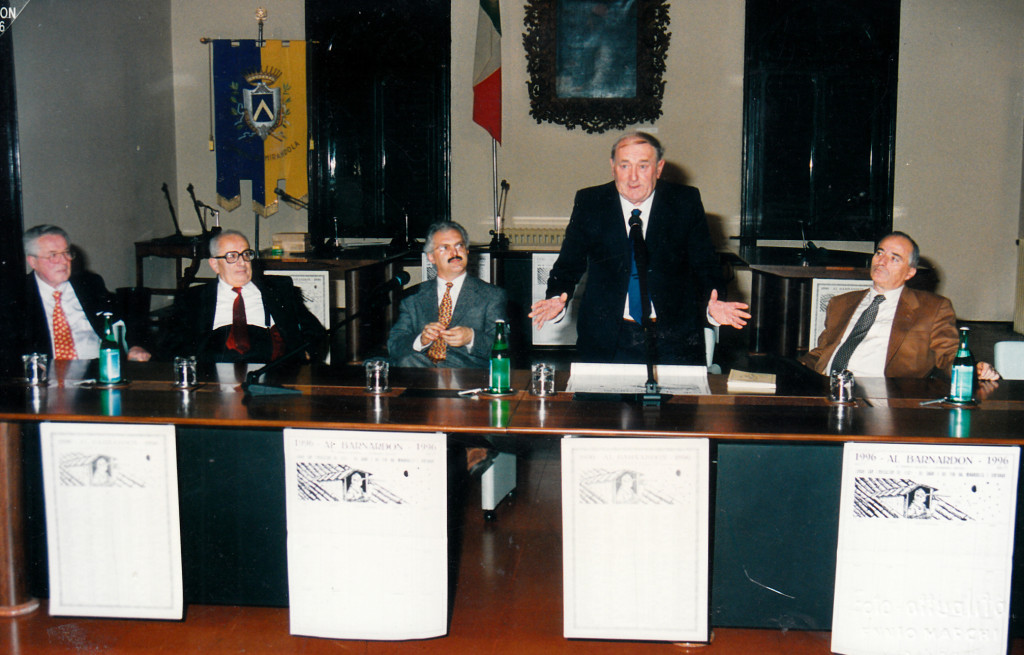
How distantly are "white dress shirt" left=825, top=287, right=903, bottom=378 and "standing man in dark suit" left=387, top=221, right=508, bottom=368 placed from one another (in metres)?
1.42

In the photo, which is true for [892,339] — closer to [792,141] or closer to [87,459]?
[87,459]

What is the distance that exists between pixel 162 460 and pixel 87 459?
8.6 inches

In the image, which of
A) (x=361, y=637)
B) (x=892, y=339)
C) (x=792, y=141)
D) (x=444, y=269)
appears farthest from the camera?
(x=792, y=141)

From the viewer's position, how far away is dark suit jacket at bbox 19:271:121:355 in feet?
12.3

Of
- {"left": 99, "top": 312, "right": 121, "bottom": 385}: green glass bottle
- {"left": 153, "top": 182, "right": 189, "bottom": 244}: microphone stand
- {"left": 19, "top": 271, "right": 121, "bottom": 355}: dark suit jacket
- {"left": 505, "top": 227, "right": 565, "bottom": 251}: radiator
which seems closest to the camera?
{"left": 99, "top": 312, "right": 121, "bottom": 385}: green glass bottle

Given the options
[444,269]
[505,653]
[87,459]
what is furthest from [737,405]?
[87,459]

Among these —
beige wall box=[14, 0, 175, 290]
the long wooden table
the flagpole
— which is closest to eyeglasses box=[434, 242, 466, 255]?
the long wooden table

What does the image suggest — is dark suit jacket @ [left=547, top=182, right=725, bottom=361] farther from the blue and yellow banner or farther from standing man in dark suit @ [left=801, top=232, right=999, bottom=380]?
the blue and yellow banner

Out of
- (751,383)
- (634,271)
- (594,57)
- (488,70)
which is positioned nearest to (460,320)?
(634,271)

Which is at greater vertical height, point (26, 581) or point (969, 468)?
point (969, 468)

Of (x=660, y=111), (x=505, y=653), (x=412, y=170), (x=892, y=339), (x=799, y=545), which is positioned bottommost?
(x=505, y=653)

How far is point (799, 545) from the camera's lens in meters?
2.57

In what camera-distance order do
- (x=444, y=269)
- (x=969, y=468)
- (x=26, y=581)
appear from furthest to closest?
(x=444, y=269), (x=26, y=581), (x=969, y=468)

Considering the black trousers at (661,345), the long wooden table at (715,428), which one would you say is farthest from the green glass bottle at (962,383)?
the black trousers at (661,345)
